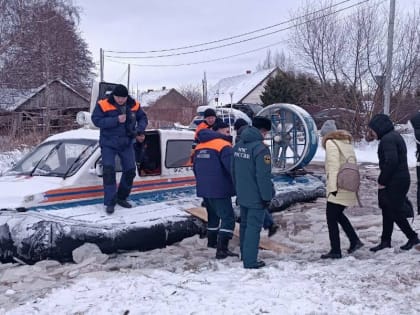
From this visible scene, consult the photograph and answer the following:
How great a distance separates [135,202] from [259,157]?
2.33 metres

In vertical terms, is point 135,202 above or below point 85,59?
below

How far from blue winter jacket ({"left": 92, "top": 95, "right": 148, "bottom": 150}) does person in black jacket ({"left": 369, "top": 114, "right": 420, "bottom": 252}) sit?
9.63 feet

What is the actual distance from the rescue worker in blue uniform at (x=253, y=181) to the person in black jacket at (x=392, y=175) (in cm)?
123

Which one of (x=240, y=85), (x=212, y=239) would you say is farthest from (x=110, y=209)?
(x=240, y=85)

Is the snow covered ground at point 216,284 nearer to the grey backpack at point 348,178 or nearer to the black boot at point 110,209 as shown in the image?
the black boot at point 110,209

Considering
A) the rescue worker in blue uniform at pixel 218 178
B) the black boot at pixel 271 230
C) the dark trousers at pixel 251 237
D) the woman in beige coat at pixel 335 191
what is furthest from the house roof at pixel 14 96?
the woman in beige coat at pixel 335 191

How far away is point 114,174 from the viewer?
6207mm

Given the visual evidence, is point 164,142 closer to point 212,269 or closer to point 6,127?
point 212,269

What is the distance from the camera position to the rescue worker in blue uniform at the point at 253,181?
4.97m

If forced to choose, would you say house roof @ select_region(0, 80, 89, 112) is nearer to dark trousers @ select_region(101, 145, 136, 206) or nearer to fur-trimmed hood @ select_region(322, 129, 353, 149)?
dark trousers @ select_region(101, 145, 136, 206)

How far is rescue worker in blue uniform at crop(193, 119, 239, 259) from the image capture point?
18.5ft

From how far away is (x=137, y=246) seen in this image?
233 inches

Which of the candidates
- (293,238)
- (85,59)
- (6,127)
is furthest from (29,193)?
(85,59)

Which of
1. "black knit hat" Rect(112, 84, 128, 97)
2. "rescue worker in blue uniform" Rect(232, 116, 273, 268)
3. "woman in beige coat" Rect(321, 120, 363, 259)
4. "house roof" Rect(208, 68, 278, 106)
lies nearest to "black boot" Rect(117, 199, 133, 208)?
"black knit hat" Rect(112, 84, 128, 97)
